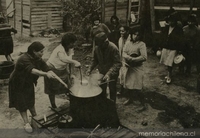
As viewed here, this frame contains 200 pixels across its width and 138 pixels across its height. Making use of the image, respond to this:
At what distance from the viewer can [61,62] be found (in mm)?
5324

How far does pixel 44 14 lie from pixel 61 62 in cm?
892

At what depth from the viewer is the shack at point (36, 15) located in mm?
13109

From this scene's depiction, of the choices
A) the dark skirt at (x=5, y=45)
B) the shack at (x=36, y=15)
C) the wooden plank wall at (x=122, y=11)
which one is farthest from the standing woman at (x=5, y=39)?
the shack at (x=36, y=15)

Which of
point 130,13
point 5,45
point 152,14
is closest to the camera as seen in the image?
point 5,45

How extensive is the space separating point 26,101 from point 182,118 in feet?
10.8

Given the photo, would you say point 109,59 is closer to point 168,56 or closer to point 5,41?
point 168,56

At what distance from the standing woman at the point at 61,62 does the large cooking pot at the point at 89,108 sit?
0.86 m

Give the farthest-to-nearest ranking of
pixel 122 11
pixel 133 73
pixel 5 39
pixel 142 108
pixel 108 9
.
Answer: pixel 122 11, pixel 108 9, pixel 5 39, pixel 142 108, pixel 133 73

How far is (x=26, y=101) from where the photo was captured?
492 centimetres

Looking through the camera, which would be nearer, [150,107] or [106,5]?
[150,107]

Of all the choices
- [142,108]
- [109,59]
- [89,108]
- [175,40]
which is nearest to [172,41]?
[175,40]

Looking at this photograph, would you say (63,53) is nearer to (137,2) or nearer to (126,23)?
(126,23)

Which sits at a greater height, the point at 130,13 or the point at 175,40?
the point at 130,13

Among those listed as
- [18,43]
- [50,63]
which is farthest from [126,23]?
[50,63]
